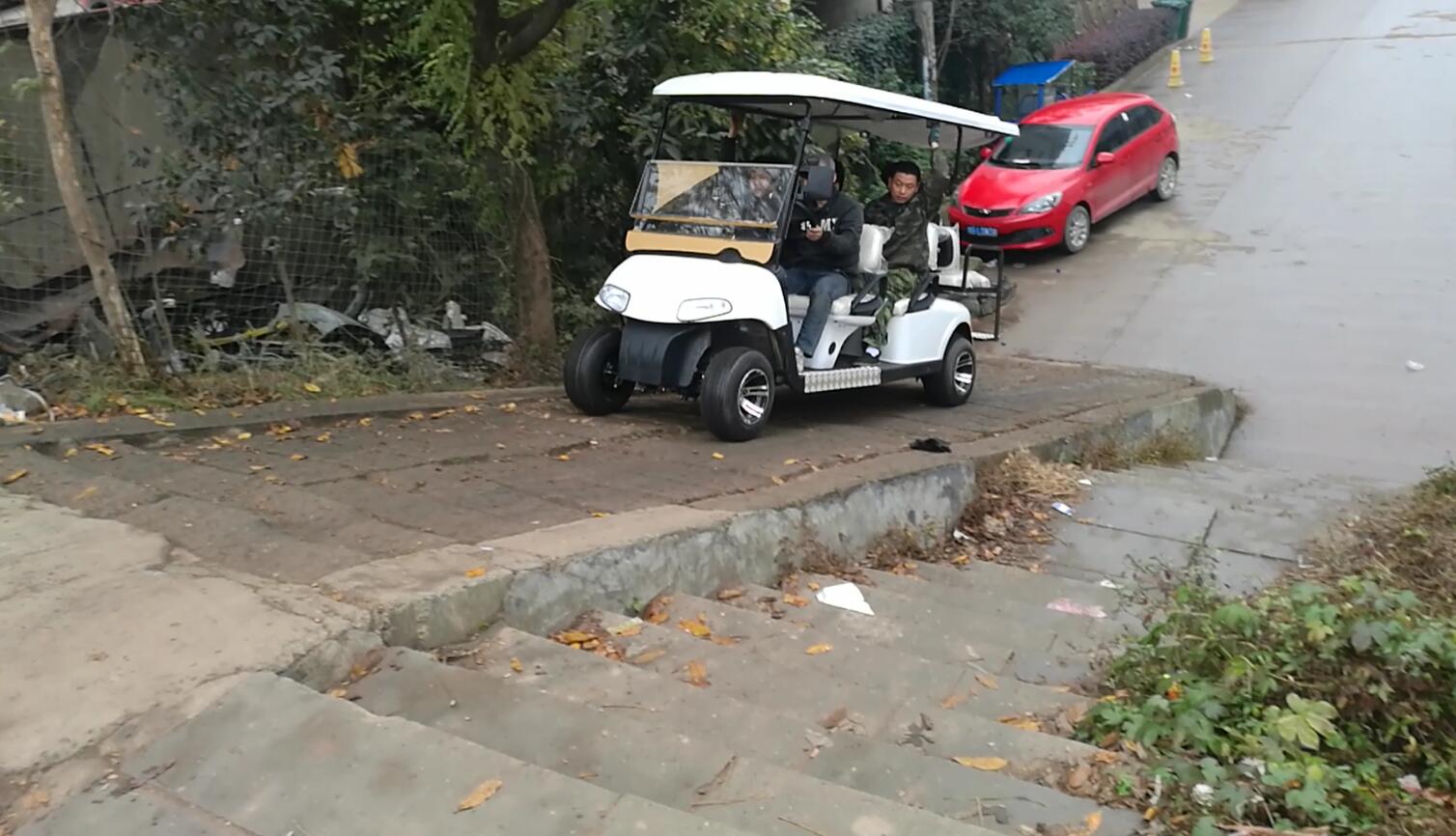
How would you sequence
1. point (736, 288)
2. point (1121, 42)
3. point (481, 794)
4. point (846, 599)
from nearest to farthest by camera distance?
point (481, 794)
point (846, 599)
point (736, 288)
point (1121, 42)

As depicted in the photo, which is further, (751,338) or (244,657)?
(751,338)

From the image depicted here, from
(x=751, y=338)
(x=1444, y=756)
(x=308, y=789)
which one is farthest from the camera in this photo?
(x=751, y=338)

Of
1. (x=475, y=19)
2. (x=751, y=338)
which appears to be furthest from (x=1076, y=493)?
(x=475, y=19)

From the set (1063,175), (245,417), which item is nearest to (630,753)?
(245,417)

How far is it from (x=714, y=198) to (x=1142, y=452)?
161 inches

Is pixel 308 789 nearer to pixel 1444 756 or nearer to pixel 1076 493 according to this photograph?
pixel 1444 756

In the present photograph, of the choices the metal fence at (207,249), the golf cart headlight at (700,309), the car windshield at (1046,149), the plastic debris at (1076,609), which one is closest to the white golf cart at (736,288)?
the golf cart headlight at (700,309)

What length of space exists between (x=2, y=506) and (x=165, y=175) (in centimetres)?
371

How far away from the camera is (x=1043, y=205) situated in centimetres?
1463

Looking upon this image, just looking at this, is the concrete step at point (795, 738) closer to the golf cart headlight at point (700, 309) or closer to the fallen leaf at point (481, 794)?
the fallen leaf at point (481, 794)

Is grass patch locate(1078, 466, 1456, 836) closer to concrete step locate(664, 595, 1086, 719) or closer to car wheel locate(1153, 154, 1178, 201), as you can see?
concrete step locate(664, 595, 1086, 719)

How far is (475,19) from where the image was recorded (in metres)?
7.48

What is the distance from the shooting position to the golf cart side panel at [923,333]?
8.27m

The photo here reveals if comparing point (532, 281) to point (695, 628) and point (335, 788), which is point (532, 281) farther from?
point (335, 788)
